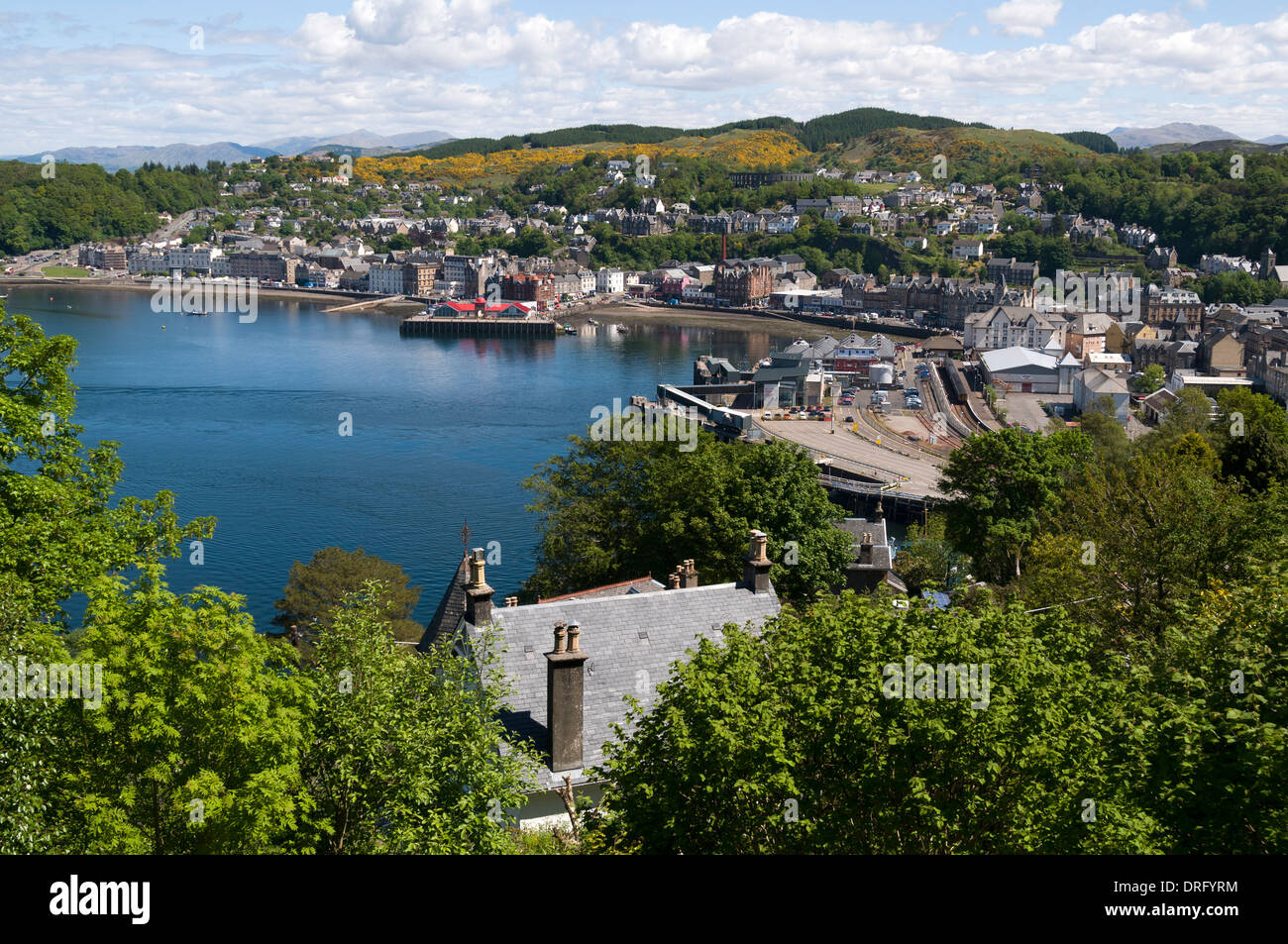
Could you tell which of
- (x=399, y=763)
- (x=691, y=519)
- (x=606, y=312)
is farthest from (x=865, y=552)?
(x=606, y=312)

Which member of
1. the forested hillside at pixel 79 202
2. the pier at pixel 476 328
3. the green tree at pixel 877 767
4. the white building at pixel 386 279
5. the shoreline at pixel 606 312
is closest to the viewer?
the green tree at pixel 877 767

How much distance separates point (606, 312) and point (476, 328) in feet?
63.8

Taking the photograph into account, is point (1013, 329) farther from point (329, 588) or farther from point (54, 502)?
point (54, 502)

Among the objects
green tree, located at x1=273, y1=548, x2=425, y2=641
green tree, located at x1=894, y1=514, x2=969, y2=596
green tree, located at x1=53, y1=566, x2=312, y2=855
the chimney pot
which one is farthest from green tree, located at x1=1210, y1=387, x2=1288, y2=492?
green tree, located at x1=53, y1=566, x2=312, y2=855

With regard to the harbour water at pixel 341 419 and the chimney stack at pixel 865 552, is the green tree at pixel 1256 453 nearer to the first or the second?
the chimney stack at pixel 865 552

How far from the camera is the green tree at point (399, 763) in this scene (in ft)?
27.5

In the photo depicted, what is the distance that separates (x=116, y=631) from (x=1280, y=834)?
26.0 feet

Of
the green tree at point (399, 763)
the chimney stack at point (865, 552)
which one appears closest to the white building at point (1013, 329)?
the chimney stack at point (865, 552)

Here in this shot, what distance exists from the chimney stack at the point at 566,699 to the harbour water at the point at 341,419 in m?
20.2

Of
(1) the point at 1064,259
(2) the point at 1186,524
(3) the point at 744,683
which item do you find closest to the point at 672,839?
(3) the point at 744,683

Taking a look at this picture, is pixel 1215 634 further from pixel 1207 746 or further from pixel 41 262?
pixel 41 262

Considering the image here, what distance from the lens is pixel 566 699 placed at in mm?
12516

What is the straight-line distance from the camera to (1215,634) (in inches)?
396
